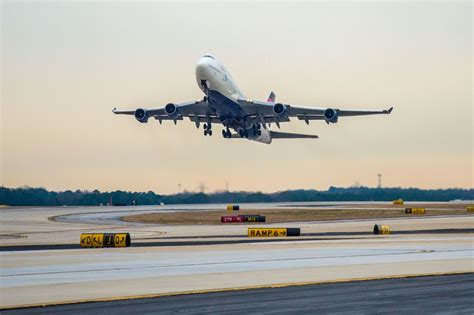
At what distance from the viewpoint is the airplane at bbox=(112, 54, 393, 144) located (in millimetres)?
88062

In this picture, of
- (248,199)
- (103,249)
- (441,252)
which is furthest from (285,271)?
(248,199)

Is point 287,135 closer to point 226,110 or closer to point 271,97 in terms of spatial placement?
point 271,97

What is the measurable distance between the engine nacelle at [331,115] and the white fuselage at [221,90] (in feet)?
27.9

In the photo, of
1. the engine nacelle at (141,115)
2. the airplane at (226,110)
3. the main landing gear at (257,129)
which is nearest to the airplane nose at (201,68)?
the airplane at (226,110)

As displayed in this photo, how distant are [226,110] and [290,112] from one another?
7530 mm

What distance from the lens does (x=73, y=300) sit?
23.4 metres

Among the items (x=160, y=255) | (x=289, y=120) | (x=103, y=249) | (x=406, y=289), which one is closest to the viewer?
(x=406, y=289)

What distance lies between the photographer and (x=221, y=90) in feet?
292

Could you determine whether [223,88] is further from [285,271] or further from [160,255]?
[285,271]

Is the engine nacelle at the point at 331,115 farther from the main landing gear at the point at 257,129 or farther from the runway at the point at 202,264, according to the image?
the runway at the point at 202,264

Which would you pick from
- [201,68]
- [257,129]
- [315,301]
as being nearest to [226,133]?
[257,129]

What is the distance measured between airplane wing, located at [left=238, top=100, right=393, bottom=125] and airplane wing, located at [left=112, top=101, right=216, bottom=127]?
410 centimetres

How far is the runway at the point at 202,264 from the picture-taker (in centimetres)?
2644

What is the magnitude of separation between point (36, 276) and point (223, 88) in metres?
60.6
